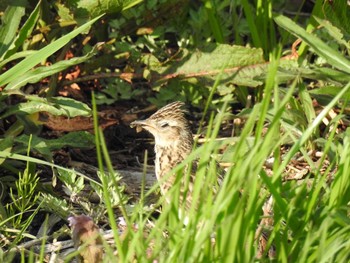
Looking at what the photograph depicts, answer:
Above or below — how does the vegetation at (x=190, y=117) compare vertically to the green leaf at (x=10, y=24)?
below

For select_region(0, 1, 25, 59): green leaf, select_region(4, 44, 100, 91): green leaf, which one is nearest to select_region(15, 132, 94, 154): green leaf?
select_region(4, 44, 100, 91): green leaf

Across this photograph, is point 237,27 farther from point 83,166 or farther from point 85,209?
point 85,209

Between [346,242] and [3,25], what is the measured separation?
2845 millimetres

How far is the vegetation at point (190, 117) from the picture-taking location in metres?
4.47

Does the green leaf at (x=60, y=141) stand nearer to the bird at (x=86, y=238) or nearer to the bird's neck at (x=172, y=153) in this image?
the bird's neck at (x=172, y=153)

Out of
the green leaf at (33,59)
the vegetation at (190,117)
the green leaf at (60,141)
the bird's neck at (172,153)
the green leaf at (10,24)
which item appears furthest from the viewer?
the bird's neck at (172,153)

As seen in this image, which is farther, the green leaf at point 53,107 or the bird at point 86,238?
the green leaf at point 53,107

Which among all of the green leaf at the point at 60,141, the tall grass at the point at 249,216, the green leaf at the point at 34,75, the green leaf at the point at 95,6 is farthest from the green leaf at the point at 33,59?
the tall grass at the point at 249,216

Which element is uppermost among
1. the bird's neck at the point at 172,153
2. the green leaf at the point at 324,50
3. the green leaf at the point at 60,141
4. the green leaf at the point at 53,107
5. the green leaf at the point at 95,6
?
the green leaf at the point at 95,6

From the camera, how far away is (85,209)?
19.8ft

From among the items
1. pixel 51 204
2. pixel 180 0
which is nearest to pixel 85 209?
pixel 51 204

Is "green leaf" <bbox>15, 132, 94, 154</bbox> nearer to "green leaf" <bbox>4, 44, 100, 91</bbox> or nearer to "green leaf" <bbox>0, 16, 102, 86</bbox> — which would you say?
"green leaf" <bbox>4, 44, 100, 91</bbox>

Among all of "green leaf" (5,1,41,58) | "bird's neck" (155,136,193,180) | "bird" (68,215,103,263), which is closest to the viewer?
"bird" (68,215,103,263)

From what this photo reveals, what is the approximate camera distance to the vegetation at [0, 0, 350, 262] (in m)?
4.47
